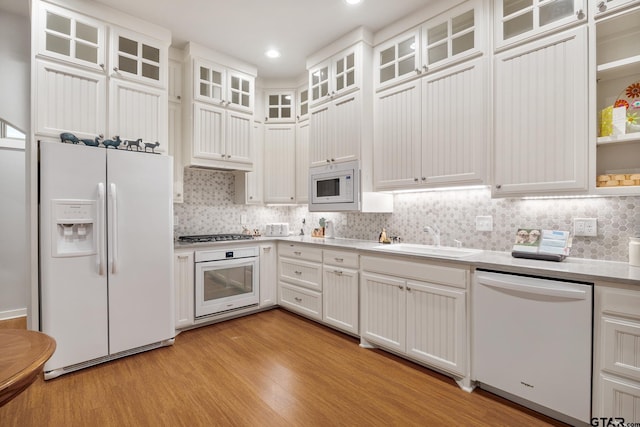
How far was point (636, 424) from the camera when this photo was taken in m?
1.56

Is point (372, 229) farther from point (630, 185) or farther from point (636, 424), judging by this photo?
point (636, 424)

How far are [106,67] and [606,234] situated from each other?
13.3ft

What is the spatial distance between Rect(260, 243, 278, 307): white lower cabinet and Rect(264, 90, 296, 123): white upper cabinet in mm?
1748

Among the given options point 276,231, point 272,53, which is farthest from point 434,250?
point 272,53

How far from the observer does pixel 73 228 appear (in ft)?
7.98

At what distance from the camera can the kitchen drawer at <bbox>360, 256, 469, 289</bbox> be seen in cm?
220

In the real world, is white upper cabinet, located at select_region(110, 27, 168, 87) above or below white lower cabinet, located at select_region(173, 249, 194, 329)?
above

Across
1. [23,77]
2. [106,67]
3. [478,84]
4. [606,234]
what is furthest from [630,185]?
[23,77]

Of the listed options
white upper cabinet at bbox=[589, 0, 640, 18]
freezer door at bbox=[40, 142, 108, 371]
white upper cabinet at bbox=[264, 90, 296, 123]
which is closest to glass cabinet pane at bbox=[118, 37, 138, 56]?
freezer door at bbox=[40, 142, 108, 371]

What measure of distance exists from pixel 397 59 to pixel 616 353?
8.72ft

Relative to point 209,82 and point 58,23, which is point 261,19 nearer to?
point 209,82

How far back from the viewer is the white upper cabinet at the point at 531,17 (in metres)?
2.00

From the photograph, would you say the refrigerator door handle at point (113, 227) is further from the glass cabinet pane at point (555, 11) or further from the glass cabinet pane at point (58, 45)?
the glass cabinet pane at point (555, 11)

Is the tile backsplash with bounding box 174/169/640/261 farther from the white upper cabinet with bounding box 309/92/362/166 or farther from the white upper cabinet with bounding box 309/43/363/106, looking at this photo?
the white upper cabinet with bounding box 309/43/363/106
